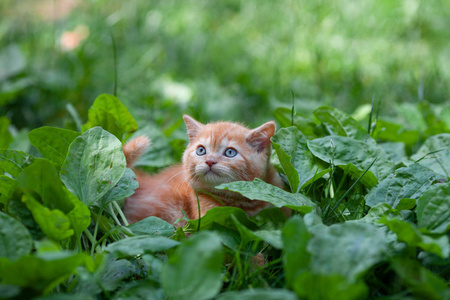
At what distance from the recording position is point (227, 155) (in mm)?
1753

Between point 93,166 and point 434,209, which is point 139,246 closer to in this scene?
point 93,166

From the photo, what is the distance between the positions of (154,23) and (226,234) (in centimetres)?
362

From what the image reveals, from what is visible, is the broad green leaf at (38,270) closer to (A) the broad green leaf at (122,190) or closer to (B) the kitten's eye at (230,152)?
(A) the broad green leaf at (122,190)

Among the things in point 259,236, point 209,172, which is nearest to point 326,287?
point 259,236

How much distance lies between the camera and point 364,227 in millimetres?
971

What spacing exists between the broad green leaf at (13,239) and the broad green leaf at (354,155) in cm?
95

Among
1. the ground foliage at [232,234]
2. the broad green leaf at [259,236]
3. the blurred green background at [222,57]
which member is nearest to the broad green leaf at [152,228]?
the ground foliage at [232,234]

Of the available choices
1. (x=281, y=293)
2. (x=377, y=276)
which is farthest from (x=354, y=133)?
(x=281, y=293)

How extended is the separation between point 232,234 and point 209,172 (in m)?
0.47

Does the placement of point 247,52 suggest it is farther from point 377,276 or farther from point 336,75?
point 377,276

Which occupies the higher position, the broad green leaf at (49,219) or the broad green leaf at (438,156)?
the broad green leaf at (49,219)

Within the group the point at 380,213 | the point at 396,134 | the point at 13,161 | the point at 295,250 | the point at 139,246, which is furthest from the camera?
the point at 396,134

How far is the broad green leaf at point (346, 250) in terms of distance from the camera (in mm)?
902

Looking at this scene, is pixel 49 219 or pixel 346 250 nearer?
pixel 346 250
